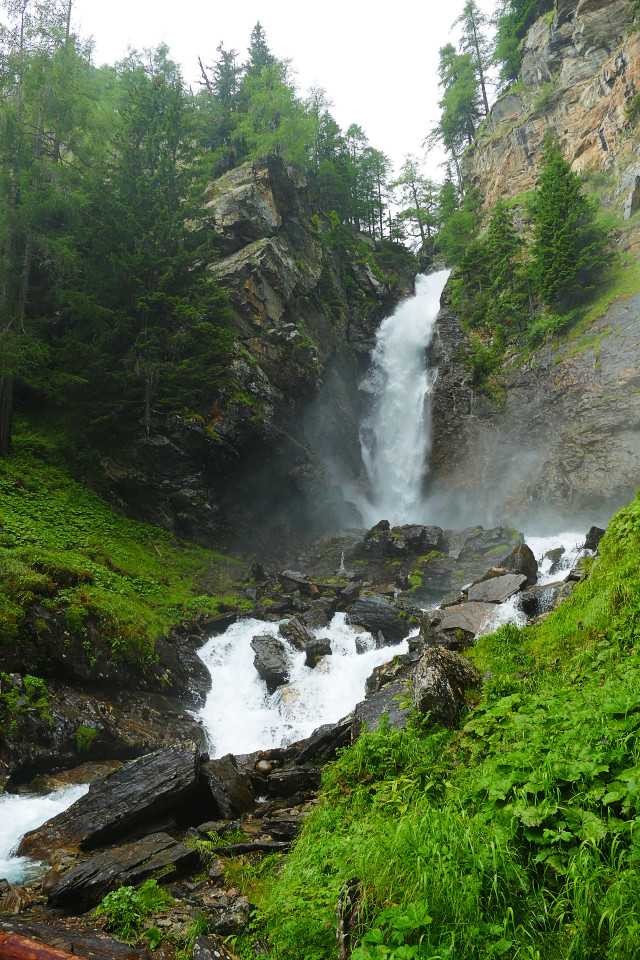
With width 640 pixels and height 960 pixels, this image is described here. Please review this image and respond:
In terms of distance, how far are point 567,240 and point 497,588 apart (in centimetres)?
2030

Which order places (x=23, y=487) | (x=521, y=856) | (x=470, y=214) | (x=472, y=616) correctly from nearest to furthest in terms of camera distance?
(x=521, y=856)
(x=472, y=616)
(x=23, y=487)
(x=470, y=214)

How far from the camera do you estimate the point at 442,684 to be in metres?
5.46

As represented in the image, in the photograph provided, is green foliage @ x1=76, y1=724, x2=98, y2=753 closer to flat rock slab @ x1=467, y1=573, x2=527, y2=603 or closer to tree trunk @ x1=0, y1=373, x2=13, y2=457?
flat rock slab @ x1=467, y1=573, x2=527, y2=603

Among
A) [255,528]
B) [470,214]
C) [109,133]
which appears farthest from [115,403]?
[470,214]

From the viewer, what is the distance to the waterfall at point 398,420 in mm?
28797

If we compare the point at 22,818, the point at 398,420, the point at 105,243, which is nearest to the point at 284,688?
the point at 22,818

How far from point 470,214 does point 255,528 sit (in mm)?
30654

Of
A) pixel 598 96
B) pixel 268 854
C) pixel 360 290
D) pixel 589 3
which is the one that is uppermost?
pixel 589 3

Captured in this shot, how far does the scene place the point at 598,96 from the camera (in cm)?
2825

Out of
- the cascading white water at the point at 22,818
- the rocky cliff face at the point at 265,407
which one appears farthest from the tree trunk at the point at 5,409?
the cascading white water at the point at 22,818

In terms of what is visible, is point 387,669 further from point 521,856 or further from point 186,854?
point 521,856

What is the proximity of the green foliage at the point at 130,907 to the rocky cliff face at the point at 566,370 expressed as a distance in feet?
64.9

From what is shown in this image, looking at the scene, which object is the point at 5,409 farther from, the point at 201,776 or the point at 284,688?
the point at 201,776

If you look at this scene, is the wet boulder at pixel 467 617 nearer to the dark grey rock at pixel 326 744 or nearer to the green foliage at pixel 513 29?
the dark grey rock at pixel 326 744
